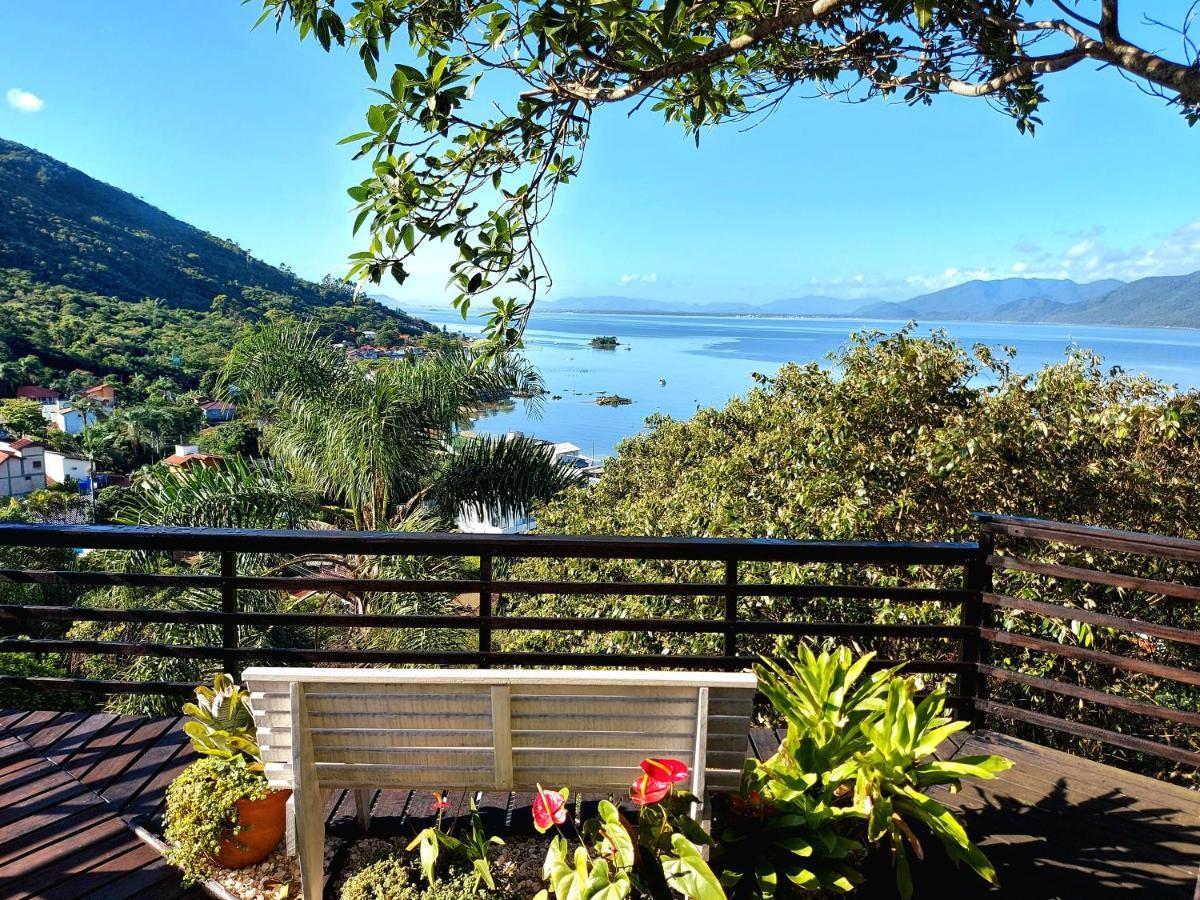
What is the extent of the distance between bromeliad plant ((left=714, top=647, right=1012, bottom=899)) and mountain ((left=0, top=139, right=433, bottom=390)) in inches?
1515

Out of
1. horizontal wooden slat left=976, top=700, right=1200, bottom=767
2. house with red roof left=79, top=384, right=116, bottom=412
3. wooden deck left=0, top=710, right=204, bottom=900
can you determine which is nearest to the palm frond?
wooden deck left=0, top=710, right=204, bottom=900

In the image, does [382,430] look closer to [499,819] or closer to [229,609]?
[229,609]

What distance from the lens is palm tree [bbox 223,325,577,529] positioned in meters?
9.16

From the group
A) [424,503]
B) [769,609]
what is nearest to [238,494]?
[424,503]

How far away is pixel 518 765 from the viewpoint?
1958mm

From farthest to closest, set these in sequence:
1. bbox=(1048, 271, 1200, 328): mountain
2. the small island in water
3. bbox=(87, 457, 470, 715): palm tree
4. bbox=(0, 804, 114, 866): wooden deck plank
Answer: the small island in water → bbox=(1048, 271, 1200, 328): mountain → bbox=(87, 457, 470, 715): palm tree → bbox=(0, 804, 114, 866): wooden deck plank

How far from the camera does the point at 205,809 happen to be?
2111 millimetres

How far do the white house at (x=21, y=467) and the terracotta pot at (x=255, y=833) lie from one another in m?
44.4

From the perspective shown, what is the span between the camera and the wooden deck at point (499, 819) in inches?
84.5

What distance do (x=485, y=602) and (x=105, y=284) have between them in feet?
198

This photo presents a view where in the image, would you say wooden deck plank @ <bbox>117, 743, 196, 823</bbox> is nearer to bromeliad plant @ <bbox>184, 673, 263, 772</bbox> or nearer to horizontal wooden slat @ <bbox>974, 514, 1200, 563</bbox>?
bromeliad plant @ <bbox>184, 673, 263, 772</bbox>

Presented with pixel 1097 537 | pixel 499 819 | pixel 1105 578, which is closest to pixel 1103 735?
pixel 1105 578

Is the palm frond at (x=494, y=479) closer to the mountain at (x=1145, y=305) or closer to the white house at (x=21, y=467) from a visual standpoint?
the mountain at (x=1145, y=305)

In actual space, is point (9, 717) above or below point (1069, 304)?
below
